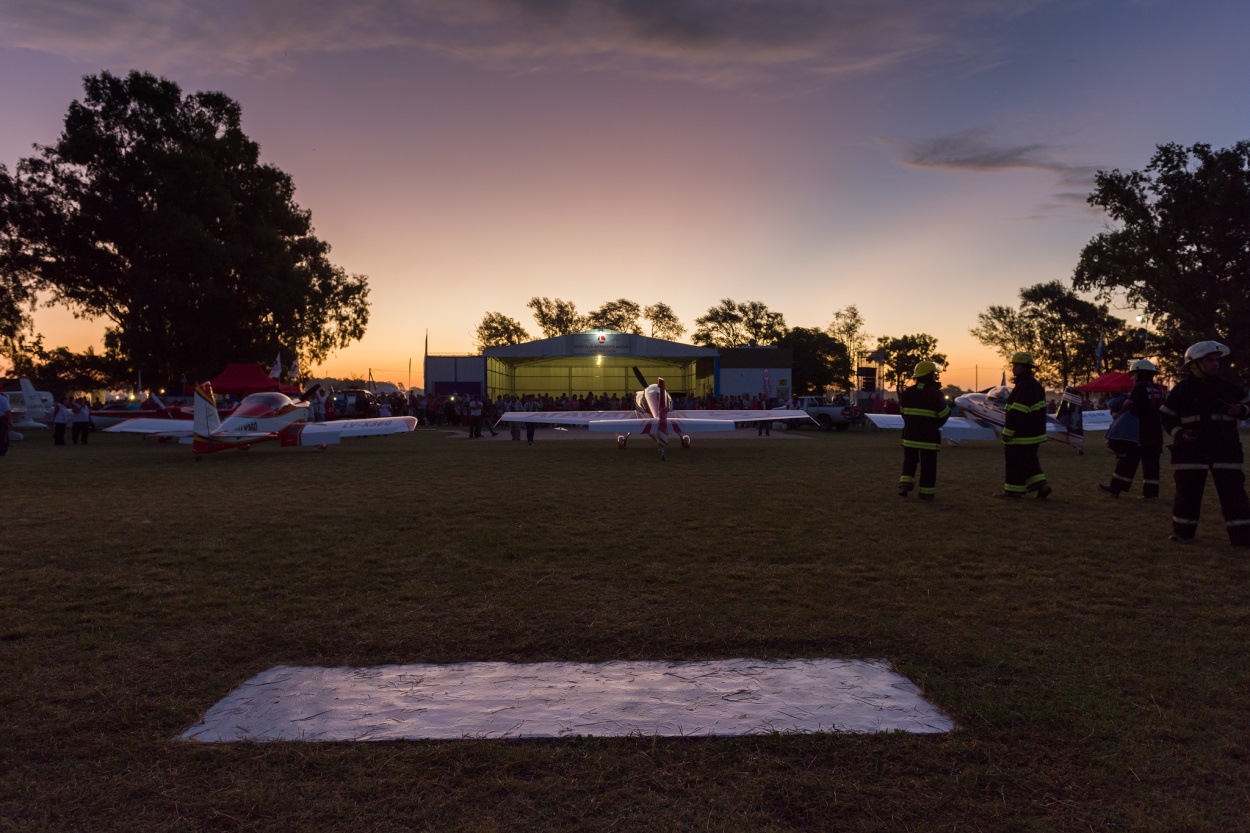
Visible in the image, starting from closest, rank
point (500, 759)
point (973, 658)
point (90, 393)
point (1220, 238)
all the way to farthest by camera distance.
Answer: point (500, 759) → point (973, 658) → point (1220, 238) → point (90, 393)

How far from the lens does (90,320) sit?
116ft

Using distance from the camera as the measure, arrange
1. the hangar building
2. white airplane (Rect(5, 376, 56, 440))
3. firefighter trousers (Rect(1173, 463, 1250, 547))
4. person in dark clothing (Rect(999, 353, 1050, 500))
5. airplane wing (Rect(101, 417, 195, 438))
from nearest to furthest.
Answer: firefighter trousers (Rect(1173, 463, 1250, 547)), person in dark clothing (Rect(999, 353, 1050, 500)), airplane wing (Rect(101, 417, 195, 438)), white airplane (Rect(5, 376, 56, 440)), the hangar building

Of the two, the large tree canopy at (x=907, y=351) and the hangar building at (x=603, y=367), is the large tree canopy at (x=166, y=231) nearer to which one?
the hangar building at (x=603, y=367)

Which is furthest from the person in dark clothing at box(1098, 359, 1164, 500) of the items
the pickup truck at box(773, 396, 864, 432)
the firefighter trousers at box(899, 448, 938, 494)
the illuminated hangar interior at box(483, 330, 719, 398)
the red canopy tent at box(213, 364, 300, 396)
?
the illuminated hangar interior at box(483, 330, 719, 398)

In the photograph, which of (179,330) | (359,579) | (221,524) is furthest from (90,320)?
(359,579)

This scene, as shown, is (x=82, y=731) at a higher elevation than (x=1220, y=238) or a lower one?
lower

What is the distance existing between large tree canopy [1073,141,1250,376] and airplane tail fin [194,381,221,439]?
46455mm

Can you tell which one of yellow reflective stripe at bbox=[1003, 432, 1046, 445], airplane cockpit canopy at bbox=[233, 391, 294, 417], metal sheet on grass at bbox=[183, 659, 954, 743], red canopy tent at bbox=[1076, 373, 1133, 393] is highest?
red canopy tent at bbox=[1076, 373, 1133, 393]

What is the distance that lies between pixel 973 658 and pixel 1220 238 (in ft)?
155

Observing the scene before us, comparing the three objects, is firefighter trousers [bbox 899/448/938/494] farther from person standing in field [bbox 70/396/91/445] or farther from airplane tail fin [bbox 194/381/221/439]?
person standing in field [bbox 70/396/91/445]

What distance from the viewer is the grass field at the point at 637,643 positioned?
7.72 ft

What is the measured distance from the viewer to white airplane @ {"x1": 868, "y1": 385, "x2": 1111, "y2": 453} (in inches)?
693

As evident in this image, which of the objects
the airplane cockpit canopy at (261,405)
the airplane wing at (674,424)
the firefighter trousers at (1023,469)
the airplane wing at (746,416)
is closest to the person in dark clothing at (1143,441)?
the firefighter trousers at (1023,469)

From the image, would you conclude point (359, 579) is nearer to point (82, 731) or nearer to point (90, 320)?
point (82, 731)
